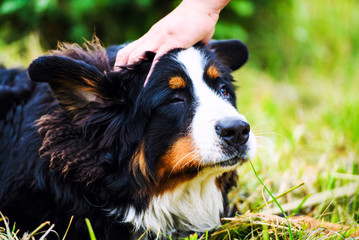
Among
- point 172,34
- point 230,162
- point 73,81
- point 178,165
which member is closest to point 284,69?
point 172,34

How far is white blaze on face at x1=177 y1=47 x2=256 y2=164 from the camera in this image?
243 centimetres

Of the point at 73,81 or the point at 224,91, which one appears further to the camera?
the point at 224,91

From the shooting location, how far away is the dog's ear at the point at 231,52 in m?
3.27

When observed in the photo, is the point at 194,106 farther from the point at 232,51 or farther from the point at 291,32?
the point at 291,32

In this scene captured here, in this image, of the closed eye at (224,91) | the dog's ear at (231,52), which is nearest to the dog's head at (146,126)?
the closed eye at (224,91)

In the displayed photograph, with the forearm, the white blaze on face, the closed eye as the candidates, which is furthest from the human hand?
the closed eye

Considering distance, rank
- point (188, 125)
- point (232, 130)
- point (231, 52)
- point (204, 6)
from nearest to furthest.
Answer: point (232, 130) → point (188, 125) → point (204, 6) → point (231, 52)

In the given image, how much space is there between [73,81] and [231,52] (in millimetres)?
1355

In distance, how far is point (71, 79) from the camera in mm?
2521

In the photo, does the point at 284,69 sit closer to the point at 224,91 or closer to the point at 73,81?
the point at 224,91

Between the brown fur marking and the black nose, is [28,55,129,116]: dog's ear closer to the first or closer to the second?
the brown fur marking

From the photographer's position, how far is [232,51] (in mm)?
3330

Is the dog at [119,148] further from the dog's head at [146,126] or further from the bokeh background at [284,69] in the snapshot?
the bokeh background at [284,69]

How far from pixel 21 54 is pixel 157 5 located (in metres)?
2.09
